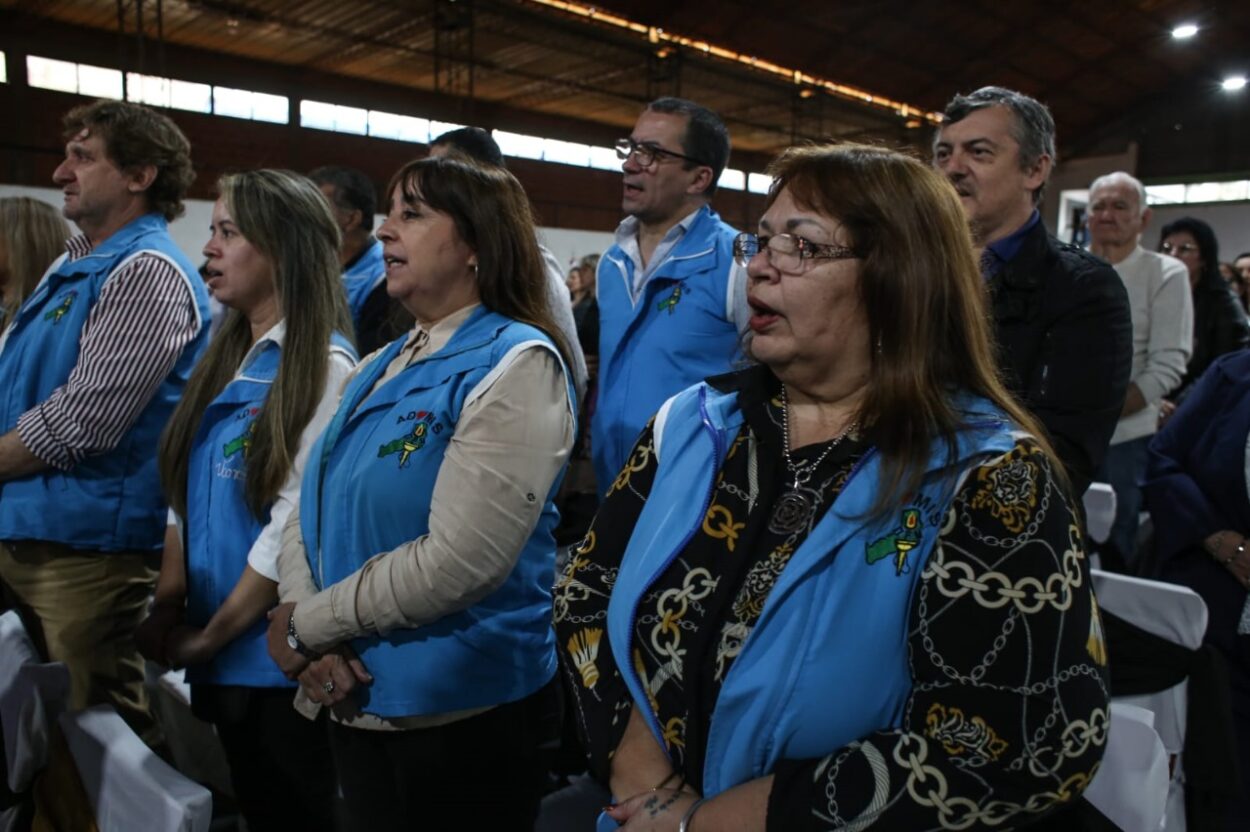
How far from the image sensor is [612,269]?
8.83 ft

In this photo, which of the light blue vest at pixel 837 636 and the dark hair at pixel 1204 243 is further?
the dark hair at pixel 1204 243

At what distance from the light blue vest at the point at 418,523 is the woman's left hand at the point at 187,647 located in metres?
0.34

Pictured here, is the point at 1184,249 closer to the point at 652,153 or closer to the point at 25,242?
the point at 652,153

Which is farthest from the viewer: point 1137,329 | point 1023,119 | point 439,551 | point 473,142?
point 1137,329

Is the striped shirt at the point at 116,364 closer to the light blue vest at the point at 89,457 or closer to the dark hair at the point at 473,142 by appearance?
the light blue vest at the point at 89,457

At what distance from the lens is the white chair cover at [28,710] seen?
56.5 inches

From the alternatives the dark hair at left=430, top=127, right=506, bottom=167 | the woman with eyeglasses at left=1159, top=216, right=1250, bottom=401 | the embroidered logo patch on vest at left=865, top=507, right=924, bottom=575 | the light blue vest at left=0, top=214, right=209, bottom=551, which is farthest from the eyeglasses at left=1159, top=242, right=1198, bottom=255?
the light blue vest at left=0, top=214, right=209, bottom=551

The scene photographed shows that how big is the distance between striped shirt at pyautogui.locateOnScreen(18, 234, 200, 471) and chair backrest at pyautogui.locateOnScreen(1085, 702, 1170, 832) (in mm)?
2060

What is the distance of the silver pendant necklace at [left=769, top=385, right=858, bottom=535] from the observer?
981 mm

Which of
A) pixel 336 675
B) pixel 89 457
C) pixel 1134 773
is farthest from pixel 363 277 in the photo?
pixel 1134 773

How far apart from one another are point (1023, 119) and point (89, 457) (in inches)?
86.5

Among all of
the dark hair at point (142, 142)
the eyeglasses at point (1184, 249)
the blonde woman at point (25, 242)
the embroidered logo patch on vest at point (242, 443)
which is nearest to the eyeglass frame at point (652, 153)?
the dark hair at point (142, 142)

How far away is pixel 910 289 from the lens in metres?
0.98

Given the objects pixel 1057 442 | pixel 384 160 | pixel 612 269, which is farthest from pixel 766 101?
pixel 1057 442
